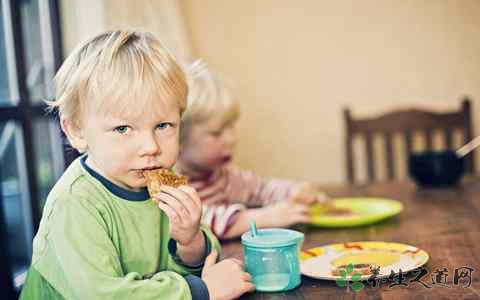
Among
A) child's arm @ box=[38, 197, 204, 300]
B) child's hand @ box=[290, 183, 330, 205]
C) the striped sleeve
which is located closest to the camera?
child's arm @ box=[38, 197, 204, 300]

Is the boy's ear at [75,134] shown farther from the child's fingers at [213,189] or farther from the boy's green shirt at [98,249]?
the child's fingers at [213,189]

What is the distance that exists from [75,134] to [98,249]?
224 millimetres

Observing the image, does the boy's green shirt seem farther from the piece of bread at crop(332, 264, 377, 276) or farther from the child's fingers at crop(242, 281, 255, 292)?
the piece of bread at crop(332, 264, 377, 276)

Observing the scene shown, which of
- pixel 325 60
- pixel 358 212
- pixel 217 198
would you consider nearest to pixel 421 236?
pixel 358 212

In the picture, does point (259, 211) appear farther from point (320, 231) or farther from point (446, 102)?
point (446, 102)

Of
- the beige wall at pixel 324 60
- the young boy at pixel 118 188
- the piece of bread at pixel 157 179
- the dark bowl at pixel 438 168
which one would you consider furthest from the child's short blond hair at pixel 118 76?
the beige wall at pixel 324 60

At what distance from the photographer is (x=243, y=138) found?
301cm

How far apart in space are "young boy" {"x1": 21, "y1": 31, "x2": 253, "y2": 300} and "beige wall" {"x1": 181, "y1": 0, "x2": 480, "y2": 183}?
6.14 ft

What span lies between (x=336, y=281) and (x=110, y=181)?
1.34ft

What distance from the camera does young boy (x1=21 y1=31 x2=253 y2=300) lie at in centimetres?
100

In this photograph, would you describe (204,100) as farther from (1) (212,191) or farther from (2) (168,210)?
(2) (168,210)

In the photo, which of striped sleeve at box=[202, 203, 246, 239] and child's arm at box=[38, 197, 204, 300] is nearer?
child's arm at box=[38, 197, 204, 300]

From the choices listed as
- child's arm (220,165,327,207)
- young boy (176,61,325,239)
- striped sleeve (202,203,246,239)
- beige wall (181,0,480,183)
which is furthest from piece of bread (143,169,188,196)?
beige wall (181,0,480,183)

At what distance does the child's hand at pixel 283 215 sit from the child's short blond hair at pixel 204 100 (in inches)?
13.0
